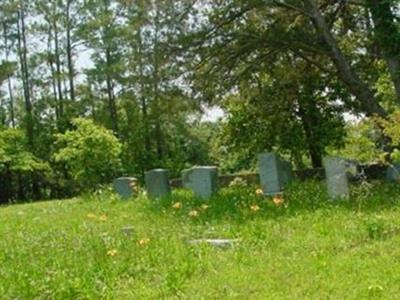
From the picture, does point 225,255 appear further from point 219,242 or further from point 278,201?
point 278,201

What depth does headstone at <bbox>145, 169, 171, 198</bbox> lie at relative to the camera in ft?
50.0

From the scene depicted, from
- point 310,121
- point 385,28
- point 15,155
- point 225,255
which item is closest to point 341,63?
point 385,28

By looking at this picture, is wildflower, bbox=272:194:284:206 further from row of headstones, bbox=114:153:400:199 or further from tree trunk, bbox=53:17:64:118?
tree trunk, bbox=53:17:64:118

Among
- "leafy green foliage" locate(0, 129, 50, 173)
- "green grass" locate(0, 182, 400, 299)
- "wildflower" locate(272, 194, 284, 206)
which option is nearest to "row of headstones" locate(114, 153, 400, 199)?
"green grass" locate(0, 182, 400, 299)

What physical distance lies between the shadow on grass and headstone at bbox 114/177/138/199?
2.33 metres

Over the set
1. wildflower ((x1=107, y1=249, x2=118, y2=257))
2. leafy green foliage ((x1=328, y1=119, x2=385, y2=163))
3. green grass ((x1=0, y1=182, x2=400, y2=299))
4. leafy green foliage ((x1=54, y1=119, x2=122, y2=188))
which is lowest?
green grass ((x1=0, y1=182, x2=400, y2=299))

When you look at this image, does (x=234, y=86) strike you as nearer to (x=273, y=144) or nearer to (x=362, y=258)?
(x=273, y=144)

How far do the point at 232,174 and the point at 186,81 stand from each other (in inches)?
165

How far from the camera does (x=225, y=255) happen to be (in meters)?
7.41

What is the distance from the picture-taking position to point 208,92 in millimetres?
16750

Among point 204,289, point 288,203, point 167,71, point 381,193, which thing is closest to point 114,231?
point 288,203

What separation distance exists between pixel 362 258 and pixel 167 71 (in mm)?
10664

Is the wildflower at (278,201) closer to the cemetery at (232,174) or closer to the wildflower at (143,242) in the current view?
the cemetery at (232,174)

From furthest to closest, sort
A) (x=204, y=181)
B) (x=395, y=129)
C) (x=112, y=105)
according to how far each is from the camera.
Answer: (x=112, y=105) → (x=204, y=181) → (x=395, y=129)
